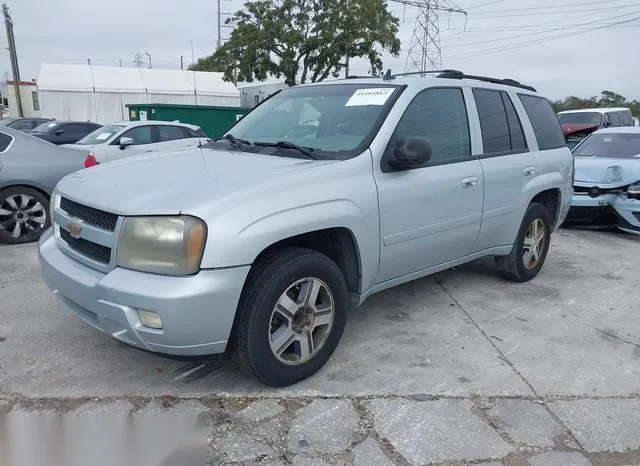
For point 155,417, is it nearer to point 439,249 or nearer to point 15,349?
point 15,349

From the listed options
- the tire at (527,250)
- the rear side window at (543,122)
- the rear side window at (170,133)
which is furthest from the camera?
the rear side window at (170,133)

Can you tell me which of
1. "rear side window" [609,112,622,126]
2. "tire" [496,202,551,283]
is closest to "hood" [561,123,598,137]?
"rear side window" [609,112,622,126]

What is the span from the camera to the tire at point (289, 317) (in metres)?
2.94

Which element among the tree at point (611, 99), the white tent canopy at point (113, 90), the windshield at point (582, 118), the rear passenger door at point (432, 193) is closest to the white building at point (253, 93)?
the white tent canopy at point (113, 90)

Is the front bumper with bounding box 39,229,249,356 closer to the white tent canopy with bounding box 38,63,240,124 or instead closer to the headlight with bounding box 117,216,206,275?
the headlight with bounding box 117,216,206,275

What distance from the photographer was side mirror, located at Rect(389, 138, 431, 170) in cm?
352

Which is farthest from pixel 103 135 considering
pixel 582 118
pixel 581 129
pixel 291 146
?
pixel 582 118

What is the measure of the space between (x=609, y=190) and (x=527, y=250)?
125 inches

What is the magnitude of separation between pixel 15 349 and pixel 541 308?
406 cm

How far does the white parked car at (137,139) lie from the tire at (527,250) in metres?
6.48

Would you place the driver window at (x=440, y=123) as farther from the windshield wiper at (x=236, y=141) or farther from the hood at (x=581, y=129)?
the hood at (x=581, y=129)

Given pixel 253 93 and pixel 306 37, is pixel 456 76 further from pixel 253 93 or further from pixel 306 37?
pixel 253 93

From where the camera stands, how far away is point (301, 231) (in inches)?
121

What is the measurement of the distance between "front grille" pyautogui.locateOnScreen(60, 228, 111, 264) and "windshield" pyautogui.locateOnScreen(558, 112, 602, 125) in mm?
16529
